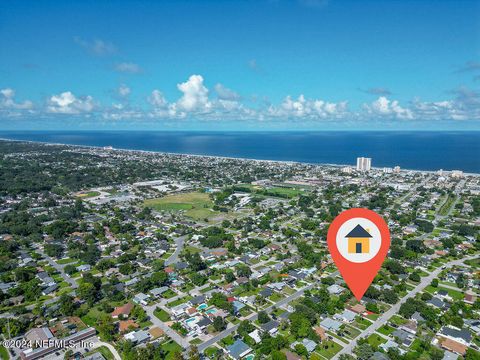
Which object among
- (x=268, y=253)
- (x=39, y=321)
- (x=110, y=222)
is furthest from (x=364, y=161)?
(x=39, y=321)

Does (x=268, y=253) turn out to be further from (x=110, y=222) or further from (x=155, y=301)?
(x=110, y=222)

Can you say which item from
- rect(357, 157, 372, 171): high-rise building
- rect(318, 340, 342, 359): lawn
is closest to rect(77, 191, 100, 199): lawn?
rect(318, 340, 342, 359): lawn

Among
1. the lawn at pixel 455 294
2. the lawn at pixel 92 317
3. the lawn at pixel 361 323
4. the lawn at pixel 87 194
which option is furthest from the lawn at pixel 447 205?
the lawn at pixel 87 194

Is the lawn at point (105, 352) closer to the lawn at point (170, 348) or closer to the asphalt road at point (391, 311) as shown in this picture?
the lawn at point (170, 348)

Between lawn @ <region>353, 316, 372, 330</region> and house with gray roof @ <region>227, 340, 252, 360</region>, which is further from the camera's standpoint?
lawn @ <region>353, 316, 372, 330</region>

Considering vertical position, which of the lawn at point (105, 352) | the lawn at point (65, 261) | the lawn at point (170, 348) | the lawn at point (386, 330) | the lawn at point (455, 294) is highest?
the lawn at point (105, 352)

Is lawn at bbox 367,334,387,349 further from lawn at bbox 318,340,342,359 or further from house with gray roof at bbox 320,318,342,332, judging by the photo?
lawn at bbox 318,340,342,359
